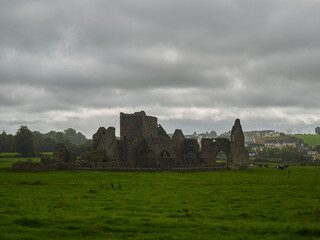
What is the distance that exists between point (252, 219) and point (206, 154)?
2167 inches

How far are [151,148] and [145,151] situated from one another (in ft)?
3.87

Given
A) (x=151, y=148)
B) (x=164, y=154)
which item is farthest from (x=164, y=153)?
(x=151, y=148)

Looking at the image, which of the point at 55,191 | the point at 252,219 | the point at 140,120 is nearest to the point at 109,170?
the point at 140,120

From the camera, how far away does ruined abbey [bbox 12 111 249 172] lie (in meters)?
53.0

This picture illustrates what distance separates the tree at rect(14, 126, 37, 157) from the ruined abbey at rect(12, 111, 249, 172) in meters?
41.5

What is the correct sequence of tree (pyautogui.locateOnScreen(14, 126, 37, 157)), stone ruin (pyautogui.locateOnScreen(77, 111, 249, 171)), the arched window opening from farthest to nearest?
tree (pyautogui.locateOnScreen(14, 126, 37, 157)), the arched window opening, stone ruin (pyautogui.locateOnScreen(77, 111, 249, 171))

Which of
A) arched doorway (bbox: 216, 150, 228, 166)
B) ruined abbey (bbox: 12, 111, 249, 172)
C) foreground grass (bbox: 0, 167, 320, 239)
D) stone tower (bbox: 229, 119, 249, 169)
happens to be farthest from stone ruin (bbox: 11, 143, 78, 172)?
stone tower (bbox: 229, 119, 249, 169)

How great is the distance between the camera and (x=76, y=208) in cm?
1738

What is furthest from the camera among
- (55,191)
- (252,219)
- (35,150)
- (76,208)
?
(35,150)

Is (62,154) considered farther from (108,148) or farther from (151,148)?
(151,148)

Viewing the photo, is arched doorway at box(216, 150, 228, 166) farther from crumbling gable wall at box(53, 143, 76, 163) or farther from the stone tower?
crumbling gable wall at box(53, 143, 76, 163)

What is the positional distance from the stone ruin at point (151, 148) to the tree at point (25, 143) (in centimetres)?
4184

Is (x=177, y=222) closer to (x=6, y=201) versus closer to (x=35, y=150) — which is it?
(x=6, y=201)

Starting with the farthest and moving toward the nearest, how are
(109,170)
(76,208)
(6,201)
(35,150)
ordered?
1. (35,150)
2. (109,170)
3. (6,201)
4. (76,208)
